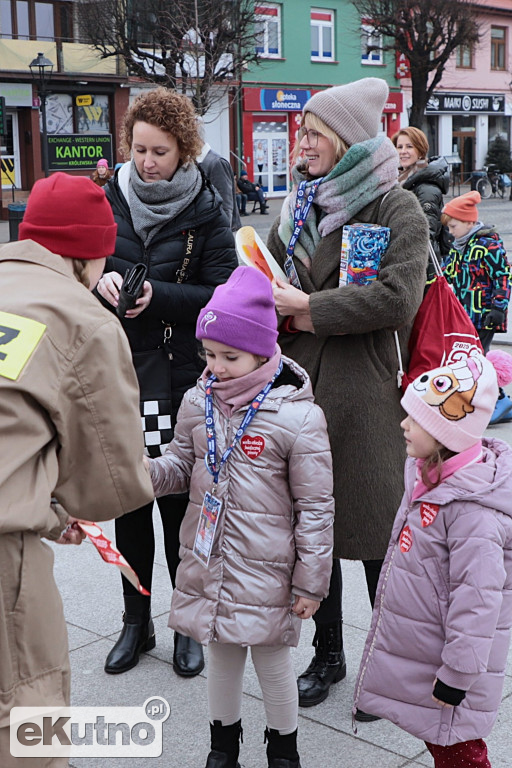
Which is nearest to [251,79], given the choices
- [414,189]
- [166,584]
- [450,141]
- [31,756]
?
[450,141]

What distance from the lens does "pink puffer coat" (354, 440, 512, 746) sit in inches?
93.6

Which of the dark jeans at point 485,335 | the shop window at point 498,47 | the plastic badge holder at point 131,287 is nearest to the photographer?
the plastic badge holder at point 131,287

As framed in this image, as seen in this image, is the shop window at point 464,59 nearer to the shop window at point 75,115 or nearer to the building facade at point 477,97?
→ the building facade at point 477,97

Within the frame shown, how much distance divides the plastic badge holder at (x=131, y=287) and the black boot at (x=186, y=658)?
1255 millimetres

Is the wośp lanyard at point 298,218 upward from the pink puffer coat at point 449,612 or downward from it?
upward

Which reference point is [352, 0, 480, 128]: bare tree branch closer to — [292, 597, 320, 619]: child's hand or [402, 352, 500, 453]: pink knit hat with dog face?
[402, 352, 500, 453]: pink knit hat with dog face

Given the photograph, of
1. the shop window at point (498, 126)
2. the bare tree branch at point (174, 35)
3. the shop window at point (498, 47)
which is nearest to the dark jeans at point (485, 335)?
the bare tree branch at point (174, 35)

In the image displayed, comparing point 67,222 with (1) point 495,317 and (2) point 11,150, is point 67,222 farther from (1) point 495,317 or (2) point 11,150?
(2) point 11,150

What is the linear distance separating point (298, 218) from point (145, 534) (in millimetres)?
1334

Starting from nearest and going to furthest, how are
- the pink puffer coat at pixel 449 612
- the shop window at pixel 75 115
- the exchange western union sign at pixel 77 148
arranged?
1. the pink puffer coat at pixel 449 612
2. the exchange western union sign at pixel 77 148
3. the shop window at pixel 75 115

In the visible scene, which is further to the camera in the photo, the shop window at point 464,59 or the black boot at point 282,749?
the shop window at point 464,59

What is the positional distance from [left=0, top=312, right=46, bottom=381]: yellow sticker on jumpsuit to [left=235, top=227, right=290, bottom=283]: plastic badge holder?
134 cm

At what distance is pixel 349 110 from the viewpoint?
3125 mm

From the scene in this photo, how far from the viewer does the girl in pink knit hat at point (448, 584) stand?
239 centimetres
